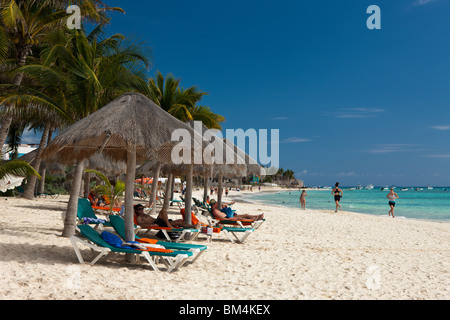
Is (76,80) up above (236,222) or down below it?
above

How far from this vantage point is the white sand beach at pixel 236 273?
4543 mm

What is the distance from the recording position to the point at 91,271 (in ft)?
17.3

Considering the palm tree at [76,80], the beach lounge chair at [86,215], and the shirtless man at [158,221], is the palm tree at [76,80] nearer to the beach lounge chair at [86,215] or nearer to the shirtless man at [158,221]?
the beach lounge chair at [86,215]

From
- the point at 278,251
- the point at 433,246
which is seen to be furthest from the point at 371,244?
the point at 278,251

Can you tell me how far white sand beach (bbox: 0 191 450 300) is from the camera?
14.9 feet

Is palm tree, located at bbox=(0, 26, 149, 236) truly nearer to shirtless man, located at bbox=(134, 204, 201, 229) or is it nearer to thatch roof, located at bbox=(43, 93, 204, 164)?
shirtless man, located at bbox=(134, 204, 201, 229)

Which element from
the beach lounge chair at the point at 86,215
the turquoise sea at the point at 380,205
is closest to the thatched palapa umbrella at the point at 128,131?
the beach lounge chair at the point at 86,215

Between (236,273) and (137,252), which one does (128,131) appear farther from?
(236,273)

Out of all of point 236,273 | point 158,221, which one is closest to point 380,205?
point 158,221

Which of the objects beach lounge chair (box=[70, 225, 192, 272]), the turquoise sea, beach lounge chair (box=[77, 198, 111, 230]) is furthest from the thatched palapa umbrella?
the turquoise sea

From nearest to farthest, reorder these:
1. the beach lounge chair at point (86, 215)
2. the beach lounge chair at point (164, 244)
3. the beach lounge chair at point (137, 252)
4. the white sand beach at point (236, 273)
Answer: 1. the white sand beach at point (236, 273)
2. the beach lounge chair at point (137, 252)
3. the beach lounge chair at point (164, 244)
4. the beach lounge chair at point (86, 215)

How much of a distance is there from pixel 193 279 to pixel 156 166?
424 inches

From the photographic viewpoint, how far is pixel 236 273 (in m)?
5.82
